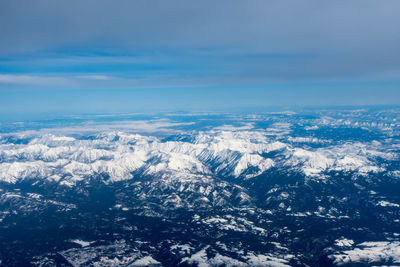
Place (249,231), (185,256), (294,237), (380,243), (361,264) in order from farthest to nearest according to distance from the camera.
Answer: (249,231)
(294,237)
(380,243)
(185,256)
(361,264)

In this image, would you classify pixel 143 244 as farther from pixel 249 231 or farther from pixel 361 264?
pixel 361 264

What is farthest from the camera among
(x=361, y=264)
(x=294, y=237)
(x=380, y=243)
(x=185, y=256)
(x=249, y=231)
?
(x=249, y=231)

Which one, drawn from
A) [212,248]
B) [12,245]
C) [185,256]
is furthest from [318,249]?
[12,245]

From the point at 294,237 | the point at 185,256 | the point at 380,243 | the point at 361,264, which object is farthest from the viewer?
the point at 294,237

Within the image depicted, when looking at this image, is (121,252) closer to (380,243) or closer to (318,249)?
(318,249)

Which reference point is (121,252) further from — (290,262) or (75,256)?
(290,262)

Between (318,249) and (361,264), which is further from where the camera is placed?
(318,249)

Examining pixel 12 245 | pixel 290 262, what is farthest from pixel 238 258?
pixel 12 245

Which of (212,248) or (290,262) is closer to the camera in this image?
(290,262)
